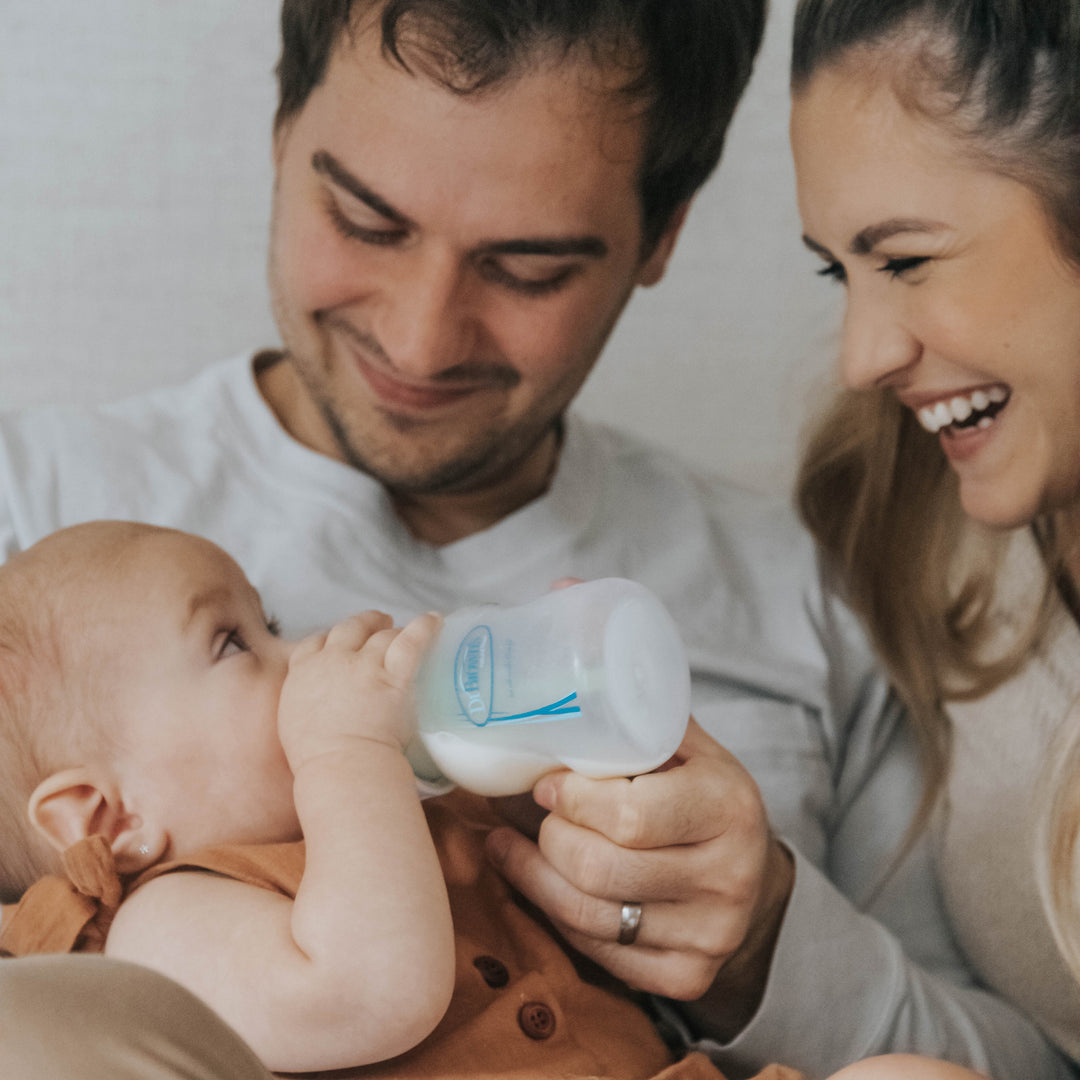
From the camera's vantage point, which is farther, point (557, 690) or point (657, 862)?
point (657, 862)

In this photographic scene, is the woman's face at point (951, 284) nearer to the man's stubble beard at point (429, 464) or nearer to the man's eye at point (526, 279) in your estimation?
the man's eye at point (526, 279)

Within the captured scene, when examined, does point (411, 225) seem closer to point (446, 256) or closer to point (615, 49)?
point (446, 256)

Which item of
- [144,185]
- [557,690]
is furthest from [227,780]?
[144,185]

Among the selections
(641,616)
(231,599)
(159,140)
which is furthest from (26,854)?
(159,140)

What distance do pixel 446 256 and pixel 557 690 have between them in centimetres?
60

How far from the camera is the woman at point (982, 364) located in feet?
3.55

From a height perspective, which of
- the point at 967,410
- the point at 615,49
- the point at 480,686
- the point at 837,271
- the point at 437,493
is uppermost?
the point at 615,49

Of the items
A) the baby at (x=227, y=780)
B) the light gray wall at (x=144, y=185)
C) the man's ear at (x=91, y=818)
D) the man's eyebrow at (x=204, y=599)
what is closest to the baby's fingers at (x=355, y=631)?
the baby at (x=227, y=780)

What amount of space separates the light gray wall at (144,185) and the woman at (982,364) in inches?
19.6

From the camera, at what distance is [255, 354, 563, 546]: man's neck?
59.2 inches

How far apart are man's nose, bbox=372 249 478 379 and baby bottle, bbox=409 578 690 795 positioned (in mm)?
428

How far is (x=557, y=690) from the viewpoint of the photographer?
0.86 m

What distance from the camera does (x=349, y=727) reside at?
0.94 m

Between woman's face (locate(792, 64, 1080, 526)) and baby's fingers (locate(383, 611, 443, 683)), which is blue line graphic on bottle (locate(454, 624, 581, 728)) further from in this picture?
woman's face (locate(792, 64, 1080, 526))
